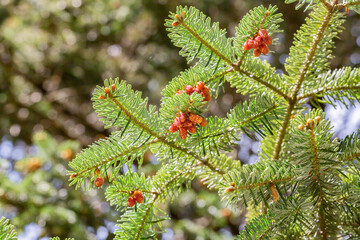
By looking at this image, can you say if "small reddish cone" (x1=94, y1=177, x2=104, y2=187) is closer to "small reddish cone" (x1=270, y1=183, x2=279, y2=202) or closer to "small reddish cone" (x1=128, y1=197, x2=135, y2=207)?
"small reddish cone" (x1=128, y1=197, x2=135, y2=207)

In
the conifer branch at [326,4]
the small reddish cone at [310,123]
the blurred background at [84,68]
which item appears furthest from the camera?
the blurred background at [84,68]

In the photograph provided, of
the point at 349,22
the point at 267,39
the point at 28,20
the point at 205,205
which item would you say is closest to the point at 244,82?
the point at 267,39

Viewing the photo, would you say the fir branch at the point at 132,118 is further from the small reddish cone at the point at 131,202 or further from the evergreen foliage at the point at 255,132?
the small reddish cone at the point at 131,202

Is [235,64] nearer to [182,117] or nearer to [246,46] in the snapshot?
[246,46]

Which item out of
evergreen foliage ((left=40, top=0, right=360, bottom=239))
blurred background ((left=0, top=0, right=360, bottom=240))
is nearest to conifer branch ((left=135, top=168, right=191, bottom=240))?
evergreen foliage ((left=40, top=0, right=360, bottom=239))

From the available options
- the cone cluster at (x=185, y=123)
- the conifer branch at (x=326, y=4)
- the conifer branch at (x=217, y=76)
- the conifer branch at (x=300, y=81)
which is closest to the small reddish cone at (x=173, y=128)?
the cone cluster at (x=185, y=123)

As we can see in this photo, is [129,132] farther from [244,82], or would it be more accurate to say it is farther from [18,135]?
[18,135]

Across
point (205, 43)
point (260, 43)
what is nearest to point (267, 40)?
point (260, 43)
